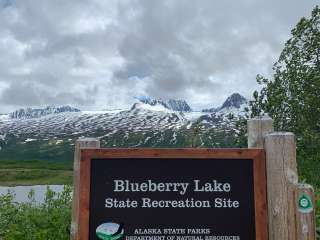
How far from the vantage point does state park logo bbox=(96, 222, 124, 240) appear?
4930 mm

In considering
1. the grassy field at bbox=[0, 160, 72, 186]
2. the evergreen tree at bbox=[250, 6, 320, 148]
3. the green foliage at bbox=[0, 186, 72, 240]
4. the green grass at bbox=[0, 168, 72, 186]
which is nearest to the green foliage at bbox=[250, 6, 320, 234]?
the evergreen tree at bbox=[250, 6, 320, 148]

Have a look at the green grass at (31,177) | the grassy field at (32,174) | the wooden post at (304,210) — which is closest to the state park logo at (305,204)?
the wooden post at (304,210)

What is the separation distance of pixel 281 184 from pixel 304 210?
0.36 meters

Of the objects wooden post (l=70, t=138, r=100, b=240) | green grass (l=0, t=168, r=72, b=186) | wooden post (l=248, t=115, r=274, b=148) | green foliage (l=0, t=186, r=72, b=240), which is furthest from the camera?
green grass (l=0, t=168, r=72, b=186)

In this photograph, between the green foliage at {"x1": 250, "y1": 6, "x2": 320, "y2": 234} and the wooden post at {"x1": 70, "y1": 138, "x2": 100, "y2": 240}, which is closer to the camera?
the wooden post at {"x1": 70, "y1": 138, "x2": 100, "y2": 240}

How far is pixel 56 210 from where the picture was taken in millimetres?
11211

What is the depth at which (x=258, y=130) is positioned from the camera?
5.39 meters

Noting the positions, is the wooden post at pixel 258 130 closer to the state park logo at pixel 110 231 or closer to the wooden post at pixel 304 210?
the wooden post at pixel 304 210

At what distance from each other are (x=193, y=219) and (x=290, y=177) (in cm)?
116

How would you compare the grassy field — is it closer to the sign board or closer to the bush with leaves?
the bush with leaves

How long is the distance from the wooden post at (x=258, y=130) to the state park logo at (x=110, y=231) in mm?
1811

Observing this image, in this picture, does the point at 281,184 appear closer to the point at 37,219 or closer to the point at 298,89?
the point at 37,219

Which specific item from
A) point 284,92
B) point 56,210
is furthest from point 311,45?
point 56,210

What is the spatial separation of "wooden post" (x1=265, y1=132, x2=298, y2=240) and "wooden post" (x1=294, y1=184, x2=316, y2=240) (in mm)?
57
